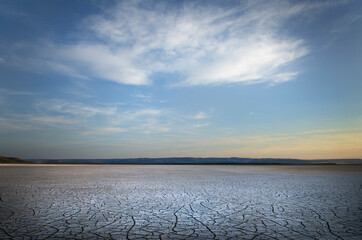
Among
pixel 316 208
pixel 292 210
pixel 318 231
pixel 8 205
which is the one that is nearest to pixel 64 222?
pixel 8 205

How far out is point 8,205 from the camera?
212 inches

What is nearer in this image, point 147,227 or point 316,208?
point 147,227

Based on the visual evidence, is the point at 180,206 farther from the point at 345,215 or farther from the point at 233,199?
the point at 345,215

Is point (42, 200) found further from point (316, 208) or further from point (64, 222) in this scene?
point (316, 208)

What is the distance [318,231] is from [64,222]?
387cm

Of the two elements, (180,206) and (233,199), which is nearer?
(180,206)

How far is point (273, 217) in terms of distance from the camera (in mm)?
4398

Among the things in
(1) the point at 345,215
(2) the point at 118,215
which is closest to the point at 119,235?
(2) the point at 118,215

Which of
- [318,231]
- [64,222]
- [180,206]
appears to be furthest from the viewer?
[180,206]

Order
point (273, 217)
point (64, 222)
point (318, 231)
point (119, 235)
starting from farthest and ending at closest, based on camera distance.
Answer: point (273, 217), point (64, 222), point (318, 231), point (119, 235)

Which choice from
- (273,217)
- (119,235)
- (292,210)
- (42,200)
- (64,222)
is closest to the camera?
(119,235)

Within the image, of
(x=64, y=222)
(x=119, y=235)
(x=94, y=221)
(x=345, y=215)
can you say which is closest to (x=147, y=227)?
(x=119, y=235)

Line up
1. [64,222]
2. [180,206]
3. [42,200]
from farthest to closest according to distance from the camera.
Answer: [42,200] → [180,206] → [64,222]

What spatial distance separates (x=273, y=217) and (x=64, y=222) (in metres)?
3.53
